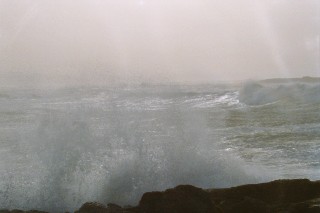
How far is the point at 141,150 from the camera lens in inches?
316

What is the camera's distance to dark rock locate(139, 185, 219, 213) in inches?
201

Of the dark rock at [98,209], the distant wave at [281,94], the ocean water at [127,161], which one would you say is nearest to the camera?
the dark rock at [98,209]

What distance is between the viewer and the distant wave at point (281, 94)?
21250 mm

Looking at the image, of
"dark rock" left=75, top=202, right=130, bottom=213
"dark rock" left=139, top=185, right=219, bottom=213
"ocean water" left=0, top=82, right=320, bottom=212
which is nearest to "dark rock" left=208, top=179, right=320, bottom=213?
"dark rock" left=139, top=185, right=219, bottom=213

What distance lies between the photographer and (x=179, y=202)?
5172mm

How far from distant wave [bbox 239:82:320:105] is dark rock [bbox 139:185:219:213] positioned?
51.0ft

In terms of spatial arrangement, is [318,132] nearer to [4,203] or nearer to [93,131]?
[93,131]

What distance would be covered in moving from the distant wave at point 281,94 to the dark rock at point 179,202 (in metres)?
15.6

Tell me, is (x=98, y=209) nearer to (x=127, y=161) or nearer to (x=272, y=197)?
(x=272, y=197)

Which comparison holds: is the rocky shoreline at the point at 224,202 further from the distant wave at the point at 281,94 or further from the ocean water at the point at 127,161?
the distant wave at the point at 281,94

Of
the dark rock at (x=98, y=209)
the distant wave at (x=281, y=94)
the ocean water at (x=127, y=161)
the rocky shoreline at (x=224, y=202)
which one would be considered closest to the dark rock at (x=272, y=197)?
the rocky shoreline at (x=224, y=202)

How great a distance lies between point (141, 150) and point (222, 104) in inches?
613

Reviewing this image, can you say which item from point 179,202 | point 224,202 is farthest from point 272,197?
point 179,202

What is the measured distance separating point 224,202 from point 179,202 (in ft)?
2.02
